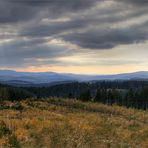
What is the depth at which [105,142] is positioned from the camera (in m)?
11.1

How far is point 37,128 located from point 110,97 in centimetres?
9259

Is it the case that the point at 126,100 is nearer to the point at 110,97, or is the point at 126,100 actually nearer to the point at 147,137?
the point at 110,97

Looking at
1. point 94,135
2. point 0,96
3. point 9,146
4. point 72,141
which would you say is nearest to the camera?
point 9,146

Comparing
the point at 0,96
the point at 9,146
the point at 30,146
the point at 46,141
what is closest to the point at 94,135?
the point at 46,141

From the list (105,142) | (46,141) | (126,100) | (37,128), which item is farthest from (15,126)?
(126,100)

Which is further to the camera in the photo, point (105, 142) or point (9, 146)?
point (105, 142)

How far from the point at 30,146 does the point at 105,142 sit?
2.75 meters

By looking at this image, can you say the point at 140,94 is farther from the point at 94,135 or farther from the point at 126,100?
the point at 94,135

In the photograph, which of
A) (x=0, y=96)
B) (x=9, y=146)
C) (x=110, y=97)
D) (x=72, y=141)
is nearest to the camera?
(x=9, y=146)

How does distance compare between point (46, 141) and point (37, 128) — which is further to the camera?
point (37, 128)

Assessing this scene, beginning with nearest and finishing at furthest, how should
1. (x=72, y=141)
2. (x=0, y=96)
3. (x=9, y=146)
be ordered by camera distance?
(x=9, y=146), (x=72, y=141), (x=0, y=96)

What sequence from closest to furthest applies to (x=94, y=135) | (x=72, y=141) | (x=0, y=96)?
(x=72, y=141) < (x=94, y=135) < (x=0, y=96)

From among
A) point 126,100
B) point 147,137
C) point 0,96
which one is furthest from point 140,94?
point 147,137

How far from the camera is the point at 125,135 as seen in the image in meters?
13.2
